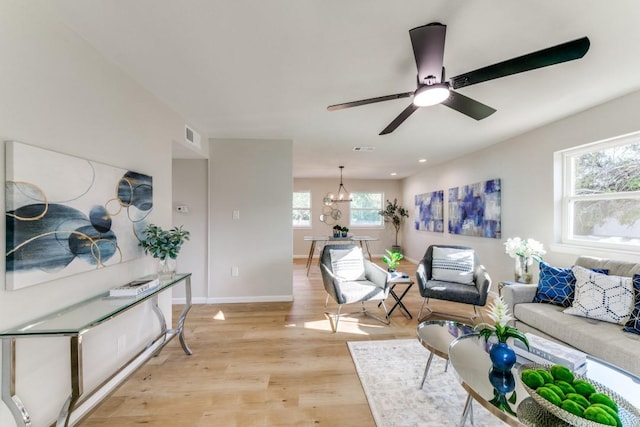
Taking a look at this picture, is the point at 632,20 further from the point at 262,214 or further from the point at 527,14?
the point at 262,214

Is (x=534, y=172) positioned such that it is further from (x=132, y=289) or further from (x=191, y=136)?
(x=132, y=289)

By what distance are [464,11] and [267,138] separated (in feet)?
9.28

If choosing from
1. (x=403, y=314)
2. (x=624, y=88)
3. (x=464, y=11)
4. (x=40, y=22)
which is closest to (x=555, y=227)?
(x=624, y=88)

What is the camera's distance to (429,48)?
4.56 ft

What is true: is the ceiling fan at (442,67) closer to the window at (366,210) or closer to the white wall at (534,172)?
the white wall at (534,172)

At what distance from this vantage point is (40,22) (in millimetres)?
1390

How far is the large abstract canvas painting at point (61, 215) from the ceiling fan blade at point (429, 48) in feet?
6.85

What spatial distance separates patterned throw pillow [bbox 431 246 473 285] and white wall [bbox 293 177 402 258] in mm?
4253

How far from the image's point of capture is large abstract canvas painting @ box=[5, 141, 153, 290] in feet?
4.15

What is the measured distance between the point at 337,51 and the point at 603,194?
10.4ft

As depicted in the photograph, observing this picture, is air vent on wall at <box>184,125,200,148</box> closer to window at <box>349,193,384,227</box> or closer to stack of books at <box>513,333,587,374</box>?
stack of books at <box>513,333,587,374</box>

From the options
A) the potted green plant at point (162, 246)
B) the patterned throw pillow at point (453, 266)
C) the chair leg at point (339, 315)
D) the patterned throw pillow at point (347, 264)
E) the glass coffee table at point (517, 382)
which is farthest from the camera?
the patterned throw pillow at point (347, 264)

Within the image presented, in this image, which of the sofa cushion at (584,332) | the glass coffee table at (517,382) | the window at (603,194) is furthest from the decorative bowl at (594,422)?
the window at (603,194)

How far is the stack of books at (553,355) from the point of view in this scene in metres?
1.41
